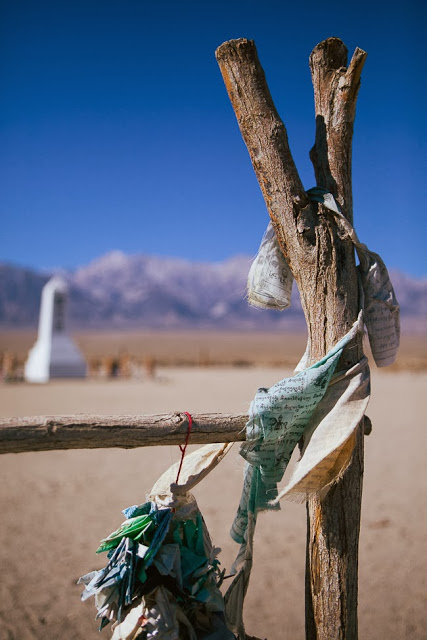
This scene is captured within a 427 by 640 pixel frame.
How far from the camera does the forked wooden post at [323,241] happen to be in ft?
8.22

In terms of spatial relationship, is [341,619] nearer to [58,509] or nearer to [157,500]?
[157,500]

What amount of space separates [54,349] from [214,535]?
15.2 metres

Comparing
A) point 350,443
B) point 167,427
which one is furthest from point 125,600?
point 350,443

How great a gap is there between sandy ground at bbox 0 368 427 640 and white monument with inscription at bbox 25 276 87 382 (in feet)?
35.4

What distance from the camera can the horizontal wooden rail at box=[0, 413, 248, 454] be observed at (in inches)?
82.4

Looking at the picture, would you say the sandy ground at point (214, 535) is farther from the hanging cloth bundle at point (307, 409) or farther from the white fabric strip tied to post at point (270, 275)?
the white fabric strip tied to post at point (270, 275)

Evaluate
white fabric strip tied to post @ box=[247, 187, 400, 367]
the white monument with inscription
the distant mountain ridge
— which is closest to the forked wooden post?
white fabric strip tied to post @ box=[247, 187, 400, 367]

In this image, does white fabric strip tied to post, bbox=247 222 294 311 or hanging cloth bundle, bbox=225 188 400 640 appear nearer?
hanging cloth bundle, bbox=225 188 400 640

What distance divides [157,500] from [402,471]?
5.89m

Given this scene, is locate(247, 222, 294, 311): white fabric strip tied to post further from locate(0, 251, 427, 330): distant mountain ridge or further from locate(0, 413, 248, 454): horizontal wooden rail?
locate(0, 251, 427, 330): distant mountain ridge

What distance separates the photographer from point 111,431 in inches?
87.7

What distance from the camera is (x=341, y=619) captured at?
250 centimetres

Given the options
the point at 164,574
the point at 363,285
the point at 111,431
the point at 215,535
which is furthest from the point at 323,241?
the point at 215,535

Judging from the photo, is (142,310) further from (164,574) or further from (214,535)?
(164,574)
